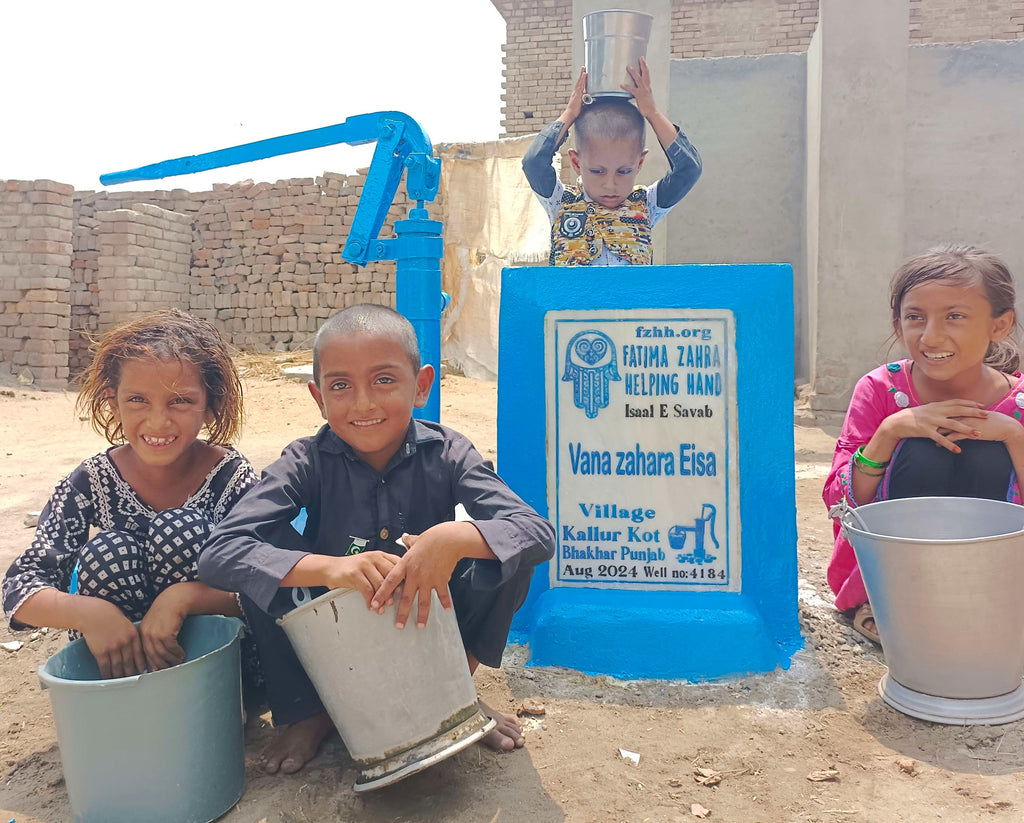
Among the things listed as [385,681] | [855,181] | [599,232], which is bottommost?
[385,681]

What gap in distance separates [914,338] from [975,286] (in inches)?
7.3

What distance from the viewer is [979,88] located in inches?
311

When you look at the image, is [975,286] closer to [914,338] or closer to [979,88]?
[914,338]

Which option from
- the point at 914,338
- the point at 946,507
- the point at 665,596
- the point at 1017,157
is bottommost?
the point at 665,596

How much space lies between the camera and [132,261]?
1135cm

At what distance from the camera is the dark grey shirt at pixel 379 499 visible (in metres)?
1.65

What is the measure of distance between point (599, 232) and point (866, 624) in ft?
5.48

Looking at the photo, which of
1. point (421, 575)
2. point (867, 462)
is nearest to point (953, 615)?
point (867, 462)

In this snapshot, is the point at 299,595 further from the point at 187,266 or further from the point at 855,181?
the point at 187,266

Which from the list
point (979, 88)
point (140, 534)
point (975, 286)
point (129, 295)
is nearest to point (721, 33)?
point (979, 88)

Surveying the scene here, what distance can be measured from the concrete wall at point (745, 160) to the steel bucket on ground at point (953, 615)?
22.0ft

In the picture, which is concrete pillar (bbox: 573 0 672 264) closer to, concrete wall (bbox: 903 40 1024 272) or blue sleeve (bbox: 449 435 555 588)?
concrete wall (bbox: 903 40 1024 272)

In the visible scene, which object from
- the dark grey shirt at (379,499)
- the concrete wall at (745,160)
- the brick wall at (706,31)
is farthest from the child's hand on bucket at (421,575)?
the brick wall at (706,31)

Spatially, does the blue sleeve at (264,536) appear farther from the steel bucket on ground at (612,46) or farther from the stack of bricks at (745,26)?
the stack of bricks at (745,26)
